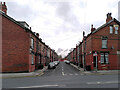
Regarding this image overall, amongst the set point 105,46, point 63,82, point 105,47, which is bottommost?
point 63,82

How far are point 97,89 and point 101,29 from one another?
16733 mm

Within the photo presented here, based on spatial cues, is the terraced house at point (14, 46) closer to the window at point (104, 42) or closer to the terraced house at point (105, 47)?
the terraced house at point (105, 47)

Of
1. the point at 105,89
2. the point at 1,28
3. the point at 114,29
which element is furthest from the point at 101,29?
the point at 1,28

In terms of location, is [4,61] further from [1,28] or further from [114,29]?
[114,29]

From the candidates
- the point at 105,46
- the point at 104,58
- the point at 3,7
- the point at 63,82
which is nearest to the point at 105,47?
the point at 105,46

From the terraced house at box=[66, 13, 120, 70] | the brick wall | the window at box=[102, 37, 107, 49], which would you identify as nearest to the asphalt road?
the brick wall

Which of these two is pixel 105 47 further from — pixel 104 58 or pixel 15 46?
pixel 15 46

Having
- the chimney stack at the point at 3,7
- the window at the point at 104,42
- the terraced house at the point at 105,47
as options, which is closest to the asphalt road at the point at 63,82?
the terraced house at the point at 105,47

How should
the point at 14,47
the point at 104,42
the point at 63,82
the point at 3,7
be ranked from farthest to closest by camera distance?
1. the point at 104,42
2. the point at 3,7
3. the point at 14,47
4. the point at 63,82

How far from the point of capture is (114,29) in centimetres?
2209

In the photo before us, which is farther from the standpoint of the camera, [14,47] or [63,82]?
[14,47]

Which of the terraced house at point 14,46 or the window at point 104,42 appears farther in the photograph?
the window at point 104,42

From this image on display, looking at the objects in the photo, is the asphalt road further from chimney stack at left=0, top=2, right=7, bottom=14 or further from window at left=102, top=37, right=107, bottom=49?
chimney stack at left=0, top=2, right=7, bottom=14

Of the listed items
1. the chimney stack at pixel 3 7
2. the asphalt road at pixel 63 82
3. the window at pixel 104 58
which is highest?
the chimney stack at pixel 3 7
